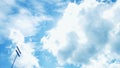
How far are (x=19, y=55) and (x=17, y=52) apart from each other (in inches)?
119

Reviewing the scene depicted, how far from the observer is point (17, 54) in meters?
99.9

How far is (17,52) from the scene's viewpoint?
101 meters

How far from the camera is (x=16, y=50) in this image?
330 ft

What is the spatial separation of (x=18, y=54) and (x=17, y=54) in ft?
2.46

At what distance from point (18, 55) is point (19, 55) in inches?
37.1

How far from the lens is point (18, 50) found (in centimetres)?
9912

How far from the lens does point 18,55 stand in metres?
99.8

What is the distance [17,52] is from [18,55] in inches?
98.2

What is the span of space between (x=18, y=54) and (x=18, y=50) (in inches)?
126

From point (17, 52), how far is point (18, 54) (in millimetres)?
1839

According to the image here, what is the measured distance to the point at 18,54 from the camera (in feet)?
328

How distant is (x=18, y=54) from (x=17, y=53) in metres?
1.17

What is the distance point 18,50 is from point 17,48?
6.13 ft

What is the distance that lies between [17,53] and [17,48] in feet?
14.8
